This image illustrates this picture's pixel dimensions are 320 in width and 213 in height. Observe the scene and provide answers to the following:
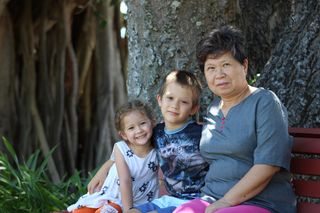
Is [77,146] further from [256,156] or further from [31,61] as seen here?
[256,156]

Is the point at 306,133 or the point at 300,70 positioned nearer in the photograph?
the point at 306,133

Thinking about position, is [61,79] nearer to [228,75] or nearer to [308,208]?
[228,75]

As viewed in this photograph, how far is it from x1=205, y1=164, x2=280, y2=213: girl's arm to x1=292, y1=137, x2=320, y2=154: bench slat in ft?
0.89

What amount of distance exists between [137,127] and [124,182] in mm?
273

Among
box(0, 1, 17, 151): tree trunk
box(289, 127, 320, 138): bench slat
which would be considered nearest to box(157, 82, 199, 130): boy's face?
box(289, 127, 320, 138): bench slat

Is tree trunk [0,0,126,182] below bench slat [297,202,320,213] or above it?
above

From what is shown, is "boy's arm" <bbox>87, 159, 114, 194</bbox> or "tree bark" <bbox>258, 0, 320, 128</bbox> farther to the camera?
"tree bark" <bbox>258, 0, 320, 128</bbox>

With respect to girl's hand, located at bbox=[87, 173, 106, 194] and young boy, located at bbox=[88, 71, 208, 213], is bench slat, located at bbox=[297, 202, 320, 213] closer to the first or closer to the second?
young boy, located at bbox=[88, 71, 208, 213]

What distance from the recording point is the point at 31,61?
9.53 m

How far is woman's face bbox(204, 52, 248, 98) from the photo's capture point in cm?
369

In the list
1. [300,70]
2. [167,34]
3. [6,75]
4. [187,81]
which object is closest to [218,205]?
[187,81]

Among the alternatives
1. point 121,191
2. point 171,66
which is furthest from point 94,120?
point 121,191

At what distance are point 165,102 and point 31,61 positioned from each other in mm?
5778

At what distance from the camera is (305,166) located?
3.78m
